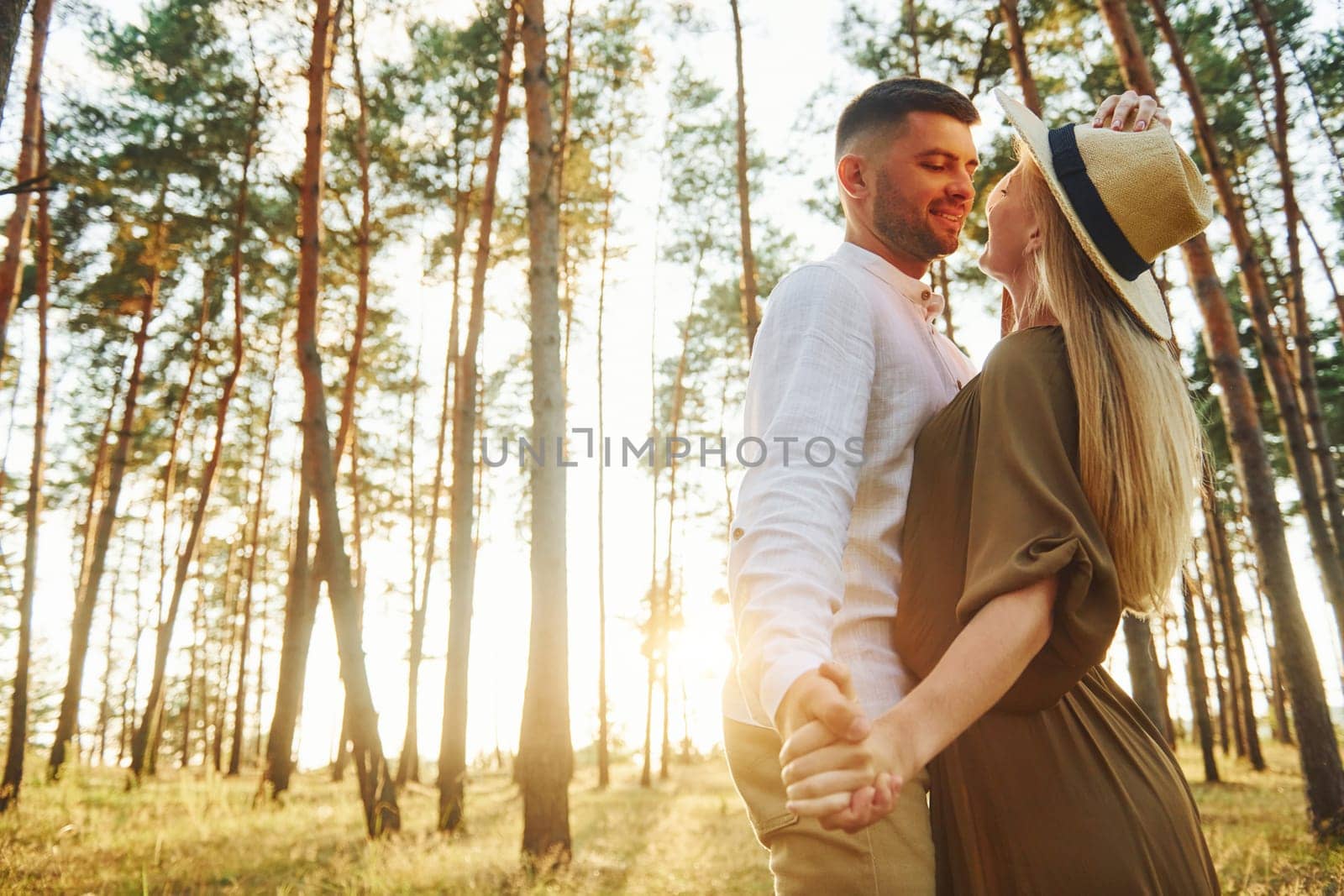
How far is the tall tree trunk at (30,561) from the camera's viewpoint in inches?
428

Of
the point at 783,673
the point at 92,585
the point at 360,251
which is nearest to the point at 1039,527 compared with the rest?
the point at 783,673

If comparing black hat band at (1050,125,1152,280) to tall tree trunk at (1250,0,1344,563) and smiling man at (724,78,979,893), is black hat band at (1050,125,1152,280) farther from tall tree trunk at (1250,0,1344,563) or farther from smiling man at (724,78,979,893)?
tall tree trunk at (1250,0,1344,563)

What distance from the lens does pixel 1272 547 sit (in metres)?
7.77

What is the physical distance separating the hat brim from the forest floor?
549 cm

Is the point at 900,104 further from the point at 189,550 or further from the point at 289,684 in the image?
the point at 189,550

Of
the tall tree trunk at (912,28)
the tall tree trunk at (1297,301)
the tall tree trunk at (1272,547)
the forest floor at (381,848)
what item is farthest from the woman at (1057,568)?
the tall tree trunk at (1297,301)

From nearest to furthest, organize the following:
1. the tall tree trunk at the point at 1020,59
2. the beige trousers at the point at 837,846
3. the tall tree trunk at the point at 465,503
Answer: the beige trousers at the point at 837,846
the tall tree trunk at the point at 1020,59
the tall tree trunk at the point at 465,503

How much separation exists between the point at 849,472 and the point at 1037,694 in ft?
1.43

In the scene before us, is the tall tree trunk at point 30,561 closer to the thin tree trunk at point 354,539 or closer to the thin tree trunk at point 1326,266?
the thin tree trunk at point 354,539

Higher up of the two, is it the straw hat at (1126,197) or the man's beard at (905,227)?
the man's beard at (905,227)

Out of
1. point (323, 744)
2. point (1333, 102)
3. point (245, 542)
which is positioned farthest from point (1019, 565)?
point (323, 744)

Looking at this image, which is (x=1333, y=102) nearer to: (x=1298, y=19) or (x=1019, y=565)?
(x=1298, y=19)

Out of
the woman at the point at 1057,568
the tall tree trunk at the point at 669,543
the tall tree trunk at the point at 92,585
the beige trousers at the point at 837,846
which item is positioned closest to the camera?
the woman at the point at 1057,568

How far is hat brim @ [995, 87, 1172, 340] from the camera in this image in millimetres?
1373
